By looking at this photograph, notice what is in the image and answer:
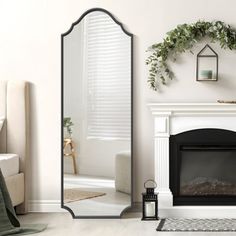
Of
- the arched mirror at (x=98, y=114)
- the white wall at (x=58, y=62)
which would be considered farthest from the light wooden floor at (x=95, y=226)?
the white wall at (x=58, y=62)

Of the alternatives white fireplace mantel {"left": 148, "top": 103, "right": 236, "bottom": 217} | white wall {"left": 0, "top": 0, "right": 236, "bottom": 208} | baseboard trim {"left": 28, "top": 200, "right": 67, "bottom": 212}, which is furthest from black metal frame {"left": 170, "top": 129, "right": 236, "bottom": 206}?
baseboard trim {"left": 28, "top": 200, "right": 67, "bottom": 212}

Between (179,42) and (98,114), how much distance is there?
98 cm

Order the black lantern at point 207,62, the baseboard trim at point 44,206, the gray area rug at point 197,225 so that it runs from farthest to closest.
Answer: the baseboard trim at point 44,206 < the black lantern at point 207,62 < the gray area rug at point 197,225

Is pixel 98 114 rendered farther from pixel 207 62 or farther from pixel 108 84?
pixel 207 62

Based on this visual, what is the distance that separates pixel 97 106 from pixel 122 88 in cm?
28

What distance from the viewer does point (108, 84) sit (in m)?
6.38

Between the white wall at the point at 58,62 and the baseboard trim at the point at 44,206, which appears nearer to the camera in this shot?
the white wall at the point at 58,62

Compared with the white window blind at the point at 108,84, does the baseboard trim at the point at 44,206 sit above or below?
below

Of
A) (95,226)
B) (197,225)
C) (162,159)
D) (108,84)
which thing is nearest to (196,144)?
(162,159)

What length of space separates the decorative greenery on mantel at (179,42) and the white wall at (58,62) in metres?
0.08

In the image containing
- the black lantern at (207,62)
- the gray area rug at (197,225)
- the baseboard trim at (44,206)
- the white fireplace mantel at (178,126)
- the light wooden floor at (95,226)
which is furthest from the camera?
the baseboard trim at (44,206)

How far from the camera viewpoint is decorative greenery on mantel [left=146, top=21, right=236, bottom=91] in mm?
6270

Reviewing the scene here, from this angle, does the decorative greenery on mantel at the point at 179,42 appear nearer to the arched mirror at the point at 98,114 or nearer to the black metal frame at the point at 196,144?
the arched mirror at the point at 98,114

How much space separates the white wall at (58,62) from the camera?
640 cm
